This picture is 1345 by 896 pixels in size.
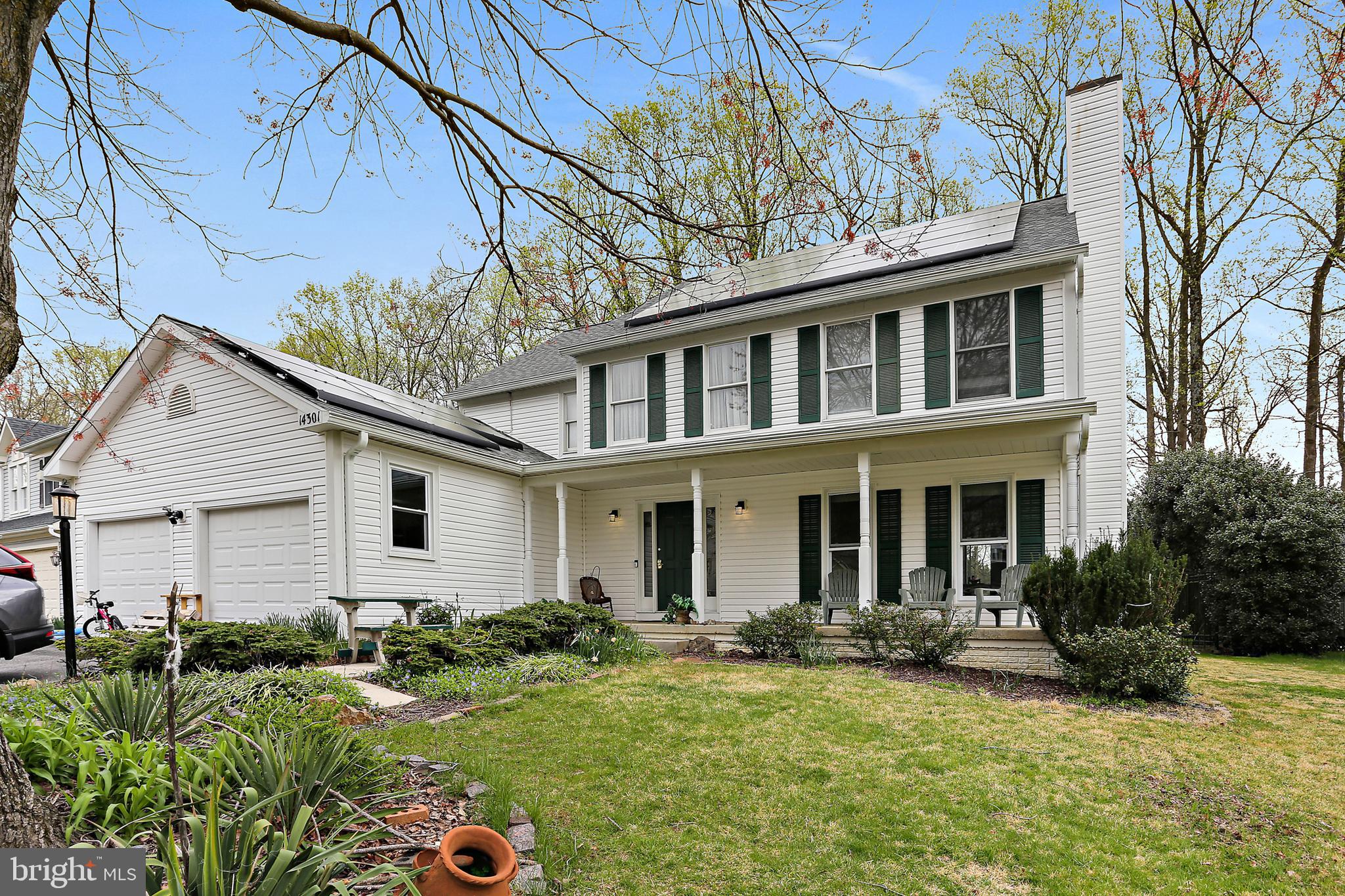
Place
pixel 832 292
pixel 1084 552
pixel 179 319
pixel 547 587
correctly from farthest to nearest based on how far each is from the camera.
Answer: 1. pixel 547 587
2. pixel 832 292
3. pixel 179 319
4. pixel 1084 552

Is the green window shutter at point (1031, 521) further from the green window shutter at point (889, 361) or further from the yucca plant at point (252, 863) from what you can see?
the yucca plant at point (252, 863)

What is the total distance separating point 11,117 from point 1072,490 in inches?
460

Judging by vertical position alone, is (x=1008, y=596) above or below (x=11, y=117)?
below

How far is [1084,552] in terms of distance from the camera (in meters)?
11.0

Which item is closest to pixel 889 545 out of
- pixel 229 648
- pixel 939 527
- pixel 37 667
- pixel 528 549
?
pixel 939 527

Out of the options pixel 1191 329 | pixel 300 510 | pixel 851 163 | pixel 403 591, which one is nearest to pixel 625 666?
pixel 403 591

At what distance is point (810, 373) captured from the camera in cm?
1326

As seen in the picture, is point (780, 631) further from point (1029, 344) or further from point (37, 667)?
point (37, 667)

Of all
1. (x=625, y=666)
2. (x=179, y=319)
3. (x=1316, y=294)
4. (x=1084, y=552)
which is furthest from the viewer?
(x=1316, y=294)

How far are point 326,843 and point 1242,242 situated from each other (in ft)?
72.6

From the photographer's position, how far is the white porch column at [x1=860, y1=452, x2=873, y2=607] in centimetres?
1123

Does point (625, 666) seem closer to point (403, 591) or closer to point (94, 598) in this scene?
point (403, 591)

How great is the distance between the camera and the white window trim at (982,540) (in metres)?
11.9

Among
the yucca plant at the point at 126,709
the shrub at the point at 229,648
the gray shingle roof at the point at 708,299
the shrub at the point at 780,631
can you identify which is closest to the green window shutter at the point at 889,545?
the shrub at the point at 780,631
